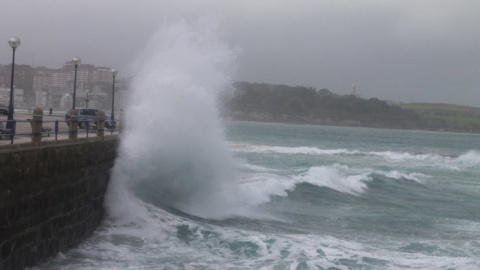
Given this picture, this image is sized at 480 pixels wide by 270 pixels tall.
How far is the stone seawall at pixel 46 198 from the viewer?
10.2 meters

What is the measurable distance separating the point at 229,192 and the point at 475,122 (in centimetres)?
18826

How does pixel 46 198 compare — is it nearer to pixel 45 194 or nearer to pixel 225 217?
pixel 45 194

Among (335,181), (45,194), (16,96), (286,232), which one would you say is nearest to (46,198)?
(45,194)

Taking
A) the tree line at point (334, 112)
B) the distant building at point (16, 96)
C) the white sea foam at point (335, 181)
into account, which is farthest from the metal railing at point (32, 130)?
the tree line at point (334, 112)

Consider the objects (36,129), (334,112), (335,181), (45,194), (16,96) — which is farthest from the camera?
(334,112)

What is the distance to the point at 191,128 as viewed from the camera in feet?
67.9

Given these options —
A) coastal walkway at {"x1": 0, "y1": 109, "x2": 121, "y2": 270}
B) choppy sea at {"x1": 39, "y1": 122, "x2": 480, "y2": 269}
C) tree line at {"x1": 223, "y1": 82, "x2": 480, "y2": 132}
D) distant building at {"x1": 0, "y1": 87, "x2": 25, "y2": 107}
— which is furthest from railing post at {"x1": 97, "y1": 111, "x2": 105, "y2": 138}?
tree line at {"x1": 223, "y1": 82, "x2": 480, "y2": 132}

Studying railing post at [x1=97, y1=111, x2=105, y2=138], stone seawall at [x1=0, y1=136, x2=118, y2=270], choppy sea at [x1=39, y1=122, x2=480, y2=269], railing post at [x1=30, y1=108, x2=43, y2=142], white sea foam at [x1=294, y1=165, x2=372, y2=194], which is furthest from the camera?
white sea foam at [x1=294, y1=165, x2=372, y2=194]

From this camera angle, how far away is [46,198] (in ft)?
38.5

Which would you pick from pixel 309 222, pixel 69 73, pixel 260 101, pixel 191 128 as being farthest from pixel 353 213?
pixel 260 101

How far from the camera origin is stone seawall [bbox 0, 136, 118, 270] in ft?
33.6

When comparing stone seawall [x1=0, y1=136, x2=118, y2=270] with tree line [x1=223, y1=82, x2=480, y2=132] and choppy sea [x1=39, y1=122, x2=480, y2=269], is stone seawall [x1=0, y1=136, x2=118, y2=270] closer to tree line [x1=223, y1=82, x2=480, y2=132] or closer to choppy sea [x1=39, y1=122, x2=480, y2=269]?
choppy sea [x1=39, y1=122, x2=480, y2=269]

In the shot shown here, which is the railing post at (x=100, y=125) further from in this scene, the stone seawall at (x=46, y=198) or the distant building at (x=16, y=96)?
the distant building at (x=16, y=96)

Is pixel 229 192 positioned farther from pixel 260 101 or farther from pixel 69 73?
pixel 260 101
